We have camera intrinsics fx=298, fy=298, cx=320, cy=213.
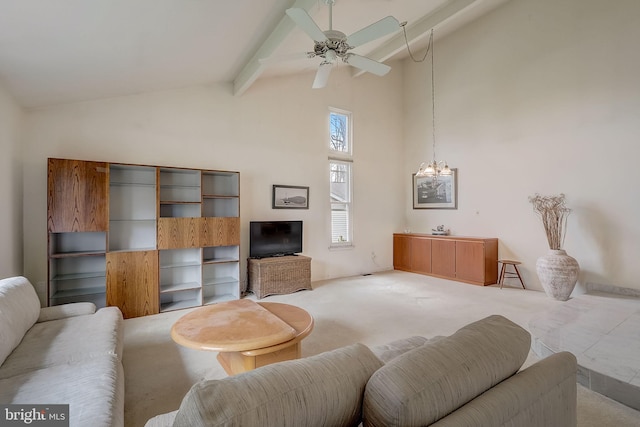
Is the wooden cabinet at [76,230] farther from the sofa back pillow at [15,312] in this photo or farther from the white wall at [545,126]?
the white wall at [545,126]

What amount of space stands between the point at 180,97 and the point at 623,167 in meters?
6.34

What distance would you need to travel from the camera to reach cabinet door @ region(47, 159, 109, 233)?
3242mm

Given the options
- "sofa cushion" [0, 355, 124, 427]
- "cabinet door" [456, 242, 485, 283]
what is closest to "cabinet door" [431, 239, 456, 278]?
"cabinet door" [456, 242, 485, 283]

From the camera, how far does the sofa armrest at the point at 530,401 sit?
864 millimetres

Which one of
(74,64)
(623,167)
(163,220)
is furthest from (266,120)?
(623,167)

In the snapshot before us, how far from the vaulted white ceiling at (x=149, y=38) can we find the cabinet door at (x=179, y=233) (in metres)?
1.75

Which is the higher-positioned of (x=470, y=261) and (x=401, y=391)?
(x=401, y=391)

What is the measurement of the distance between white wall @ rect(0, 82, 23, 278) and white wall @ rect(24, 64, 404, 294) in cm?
16

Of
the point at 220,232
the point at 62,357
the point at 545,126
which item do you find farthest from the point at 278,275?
the point at 545,126

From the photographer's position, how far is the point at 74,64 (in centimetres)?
272

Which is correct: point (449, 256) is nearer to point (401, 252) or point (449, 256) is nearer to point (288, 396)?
point (401, 252)

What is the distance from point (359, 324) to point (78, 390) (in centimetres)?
263

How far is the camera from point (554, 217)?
4473 millimetres

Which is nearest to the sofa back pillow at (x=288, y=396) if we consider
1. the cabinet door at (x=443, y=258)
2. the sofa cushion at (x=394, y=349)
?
the sofa cushion at (x=394, y=349)
